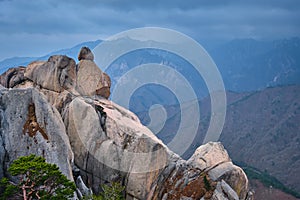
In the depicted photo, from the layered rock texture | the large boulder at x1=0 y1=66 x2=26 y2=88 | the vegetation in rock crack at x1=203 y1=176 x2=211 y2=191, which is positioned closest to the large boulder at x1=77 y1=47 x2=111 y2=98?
the layered rock texture

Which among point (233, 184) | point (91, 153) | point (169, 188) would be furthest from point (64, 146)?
point (233, 184)

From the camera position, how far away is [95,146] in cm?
4544

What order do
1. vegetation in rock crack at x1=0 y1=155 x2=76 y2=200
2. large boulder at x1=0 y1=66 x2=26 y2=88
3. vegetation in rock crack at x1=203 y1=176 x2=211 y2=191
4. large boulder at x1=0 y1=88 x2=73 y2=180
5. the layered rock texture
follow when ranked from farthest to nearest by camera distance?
large boulder at x1=0 y1=66 x2=26 y2=88 < vegetation in rock crack at x1=203 y1=176 x2=211 y2=191 < the layered rock texture < large boulder at x1=0 y1=88 x2=73 y2=180 < vegetation in rock crack at x1=0 y1=155 x2=76 y2=200

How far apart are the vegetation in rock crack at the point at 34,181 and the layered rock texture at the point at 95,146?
309 inches

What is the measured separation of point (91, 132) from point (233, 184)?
18.6m

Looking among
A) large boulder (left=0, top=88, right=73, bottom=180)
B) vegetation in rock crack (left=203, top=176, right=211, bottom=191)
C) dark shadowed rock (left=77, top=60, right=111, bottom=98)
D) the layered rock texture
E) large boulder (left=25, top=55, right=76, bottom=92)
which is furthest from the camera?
dark shadowed rock (left=77, top=60, right=111, bottom=98)

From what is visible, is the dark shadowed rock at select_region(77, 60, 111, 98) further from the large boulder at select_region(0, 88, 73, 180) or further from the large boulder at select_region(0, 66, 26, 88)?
the large boulder at select_region(0, 88, 73, 180)

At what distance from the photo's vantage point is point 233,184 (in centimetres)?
4834

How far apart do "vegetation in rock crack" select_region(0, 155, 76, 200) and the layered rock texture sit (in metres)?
7.84

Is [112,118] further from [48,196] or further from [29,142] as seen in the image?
[48,196]

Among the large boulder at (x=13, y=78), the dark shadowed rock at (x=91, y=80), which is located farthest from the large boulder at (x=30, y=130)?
the large boulder at (x=13, y=78)

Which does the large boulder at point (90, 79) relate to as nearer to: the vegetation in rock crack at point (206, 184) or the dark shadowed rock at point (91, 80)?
the dark shadowed rock at point (91, 80)

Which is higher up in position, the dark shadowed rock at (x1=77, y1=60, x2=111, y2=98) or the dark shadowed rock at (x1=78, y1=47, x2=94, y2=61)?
the dark shadowed rock at (x1=78, y1=47, x2=94, y2=61)

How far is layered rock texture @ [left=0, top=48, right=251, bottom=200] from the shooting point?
1512 inches
